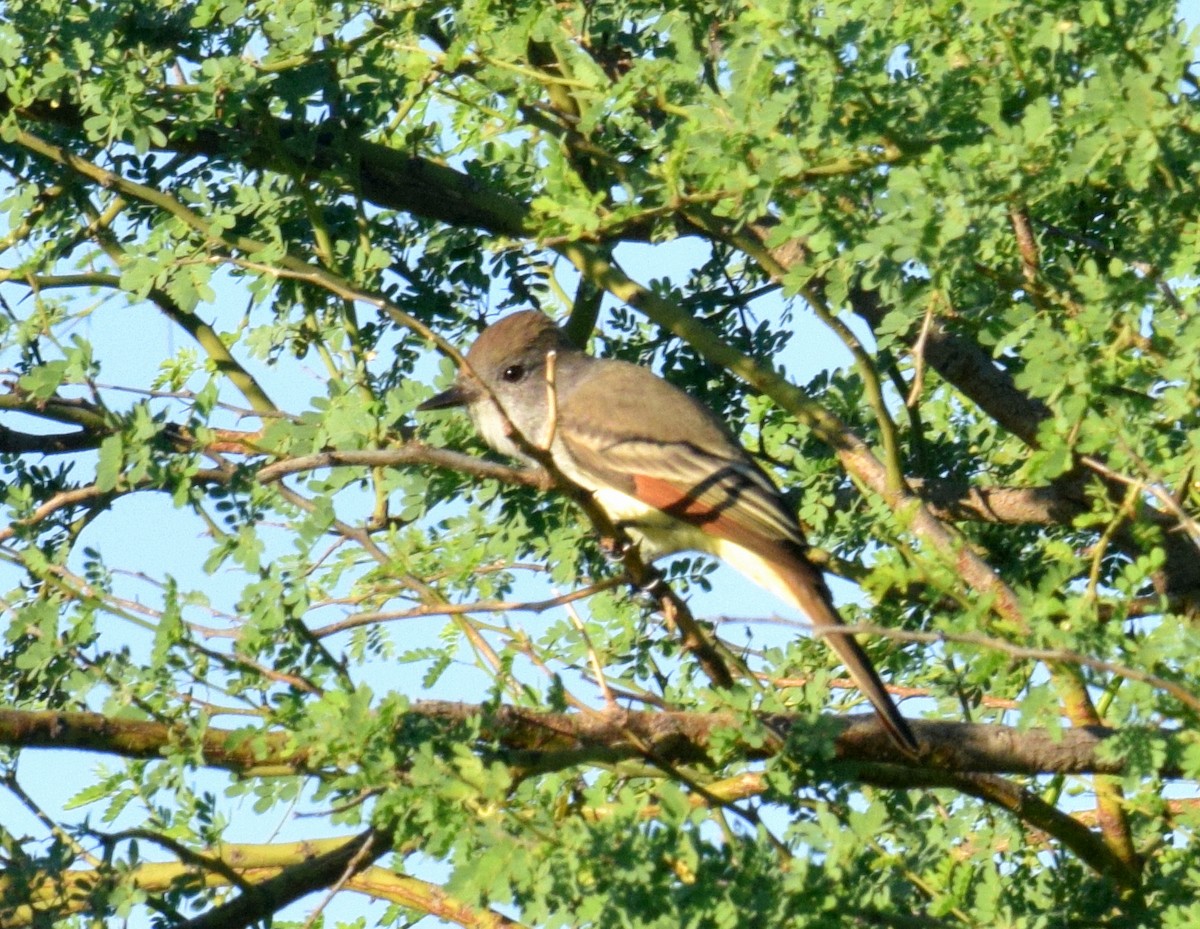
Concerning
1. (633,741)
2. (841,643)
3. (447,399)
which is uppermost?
(447,399)

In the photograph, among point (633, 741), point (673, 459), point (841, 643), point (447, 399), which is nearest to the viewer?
point (633, 741)

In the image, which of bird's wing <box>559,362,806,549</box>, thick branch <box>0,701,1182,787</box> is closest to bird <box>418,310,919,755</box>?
bird's wing <box>559,362,806,549</box>

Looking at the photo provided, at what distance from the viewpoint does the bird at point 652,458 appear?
234 inches

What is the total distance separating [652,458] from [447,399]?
111cm

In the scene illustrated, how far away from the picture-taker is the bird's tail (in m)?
4.62

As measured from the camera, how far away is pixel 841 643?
17.5 feet

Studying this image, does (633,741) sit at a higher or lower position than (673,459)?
lower

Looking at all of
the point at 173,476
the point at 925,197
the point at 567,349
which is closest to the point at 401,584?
the point at 173,476

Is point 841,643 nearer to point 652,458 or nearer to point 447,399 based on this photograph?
point 652,458

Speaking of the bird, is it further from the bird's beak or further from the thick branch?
the thick branch

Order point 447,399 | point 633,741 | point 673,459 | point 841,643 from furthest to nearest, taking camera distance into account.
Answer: point 673,459 < point 447,399 < point 841,643 < point 633,741

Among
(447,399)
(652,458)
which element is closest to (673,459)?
(652,458)

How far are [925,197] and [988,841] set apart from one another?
2.09m

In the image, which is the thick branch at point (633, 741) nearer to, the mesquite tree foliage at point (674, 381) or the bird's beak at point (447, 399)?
the mesquite tree foliage at point (674, 381)
